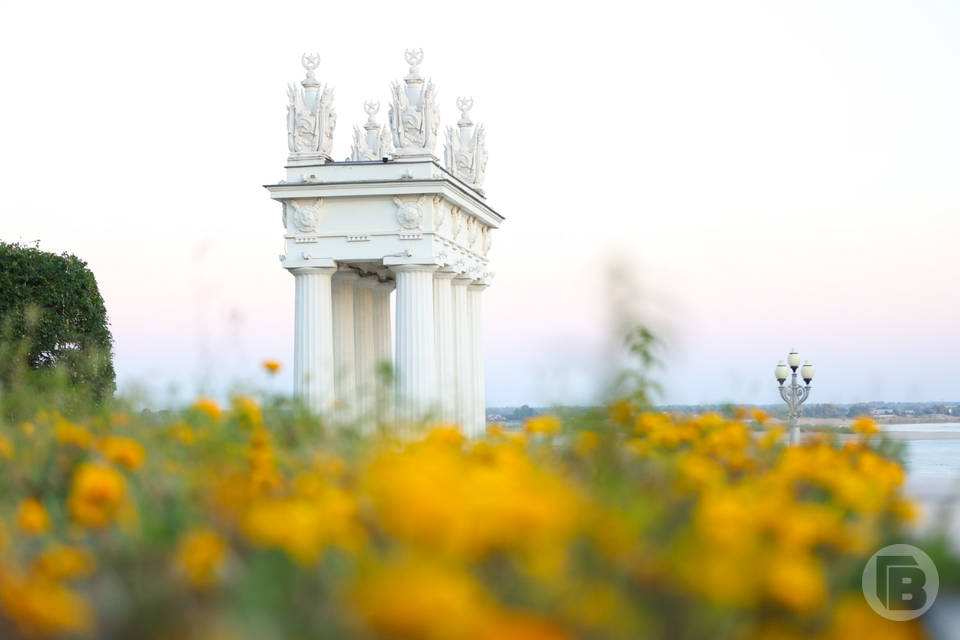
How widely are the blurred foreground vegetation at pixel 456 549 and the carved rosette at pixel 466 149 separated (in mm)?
35424

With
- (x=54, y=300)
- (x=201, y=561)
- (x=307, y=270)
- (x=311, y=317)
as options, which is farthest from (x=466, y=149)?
(x=201, y=561)

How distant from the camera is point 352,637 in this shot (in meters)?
2.60

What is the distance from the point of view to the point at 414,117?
1287 inches

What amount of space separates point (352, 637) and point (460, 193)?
32558mm

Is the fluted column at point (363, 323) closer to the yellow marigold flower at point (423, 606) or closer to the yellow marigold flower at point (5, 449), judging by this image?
the yellow marigold flower at point (5, 449)

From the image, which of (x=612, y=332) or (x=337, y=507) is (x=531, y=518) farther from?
(x=612, y=332)

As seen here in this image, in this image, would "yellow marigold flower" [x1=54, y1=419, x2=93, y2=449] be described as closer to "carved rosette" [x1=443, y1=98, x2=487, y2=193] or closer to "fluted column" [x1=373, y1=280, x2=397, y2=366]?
"fluted column" [x1=373, y1=280, x2=397, y2=366]

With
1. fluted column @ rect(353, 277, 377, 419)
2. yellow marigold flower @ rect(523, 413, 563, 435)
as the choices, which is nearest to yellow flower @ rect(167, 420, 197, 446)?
yellow marigold flower @ rect(523, 413, 563, 435)

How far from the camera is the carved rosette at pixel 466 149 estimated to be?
40531 mm

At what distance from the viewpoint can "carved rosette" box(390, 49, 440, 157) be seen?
32688 millimetres

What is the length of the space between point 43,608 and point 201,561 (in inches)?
19.6

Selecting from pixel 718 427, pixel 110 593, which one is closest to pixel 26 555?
pixel 110 593

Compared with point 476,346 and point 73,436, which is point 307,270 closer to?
point 476,346

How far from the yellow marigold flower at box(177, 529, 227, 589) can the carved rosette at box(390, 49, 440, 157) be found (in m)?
29.8
